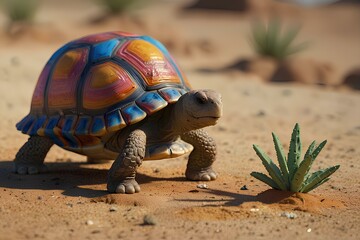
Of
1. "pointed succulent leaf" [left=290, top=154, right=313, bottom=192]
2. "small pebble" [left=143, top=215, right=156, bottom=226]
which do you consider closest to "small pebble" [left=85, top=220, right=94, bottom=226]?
"small pebble" [left=143, top=215, right=156, bottom=226]

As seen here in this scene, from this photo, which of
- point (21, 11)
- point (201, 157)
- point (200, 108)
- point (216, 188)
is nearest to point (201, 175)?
point (201, 157)

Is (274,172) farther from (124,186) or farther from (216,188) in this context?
(124,186)

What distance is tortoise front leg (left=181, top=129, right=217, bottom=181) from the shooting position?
17.3ft

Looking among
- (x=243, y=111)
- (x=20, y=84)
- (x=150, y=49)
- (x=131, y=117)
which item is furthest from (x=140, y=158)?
(x=20, y=84)

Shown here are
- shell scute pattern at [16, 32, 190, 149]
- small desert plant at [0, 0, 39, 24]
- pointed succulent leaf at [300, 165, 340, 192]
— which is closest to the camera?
pointed succulent leaf at [300, 165, 340, 192]

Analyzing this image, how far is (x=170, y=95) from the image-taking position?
16.0 ft

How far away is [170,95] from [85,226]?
4.68 feet

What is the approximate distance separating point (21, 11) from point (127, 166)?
14282mm

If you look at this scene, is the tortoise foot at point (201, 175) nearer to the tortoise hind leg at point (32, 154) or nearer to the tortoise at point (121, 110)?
the tortoise at point (121, 110)

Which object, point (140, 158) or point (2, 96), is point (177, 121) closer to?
point (140, 158)

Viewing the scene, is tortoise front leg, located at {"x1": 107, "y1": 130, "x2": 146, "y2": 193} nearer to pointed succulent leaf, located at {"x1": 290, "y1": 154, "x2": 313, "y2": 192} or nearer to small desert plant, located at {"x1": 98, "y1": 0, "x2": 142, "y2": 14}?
pointed succulent leaf, located at {"x1": 290, "y1": 154, "x2": 313, "y2": 192}

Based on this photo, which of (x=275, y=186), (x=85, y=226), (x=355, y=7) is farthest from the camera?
(x=355, y=7)

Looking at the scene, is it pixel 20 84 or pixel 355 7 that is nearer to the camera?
pixel 20 84

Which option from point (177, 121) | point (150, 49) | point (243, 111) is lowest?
point (243, 111)
